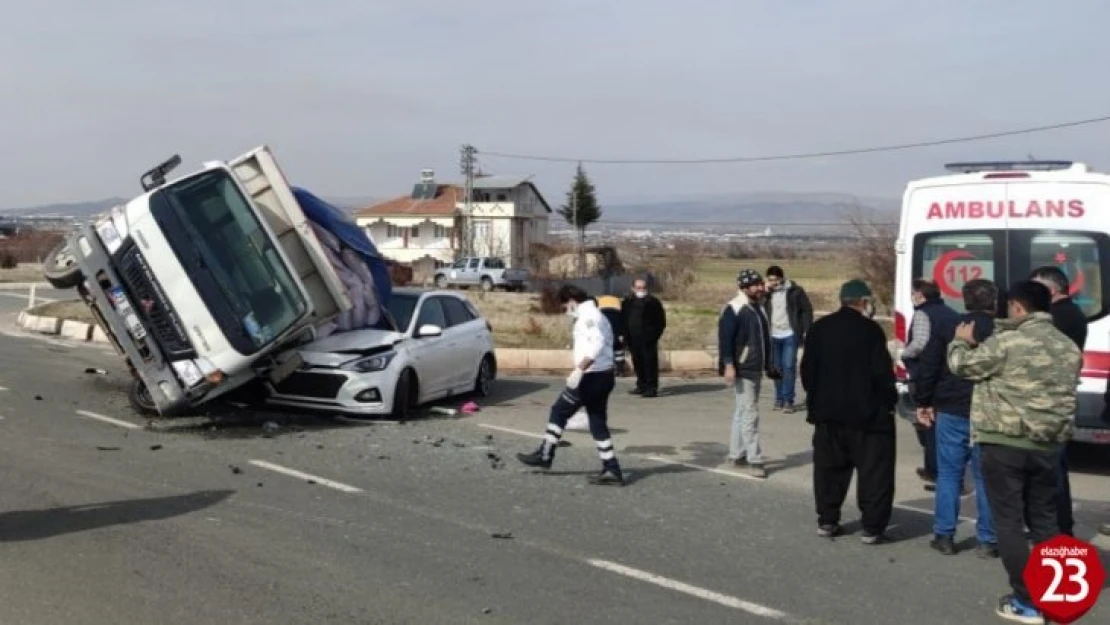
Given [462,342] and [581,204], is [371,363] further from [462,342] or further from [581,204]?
[581,204]

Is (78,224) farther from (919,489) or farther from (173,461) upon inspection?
(919,489)

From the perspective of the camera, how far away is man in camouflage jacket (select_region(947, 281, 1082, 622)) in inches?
238

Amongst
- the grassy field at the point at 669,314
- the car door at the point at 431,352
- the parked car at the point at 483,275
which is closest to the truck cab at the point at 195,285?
the car door at the point at 431,352

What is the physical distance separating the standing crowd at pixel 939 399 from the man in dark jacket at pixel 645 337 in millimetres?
4813

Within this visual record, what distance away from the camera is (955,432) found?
763 centimetres

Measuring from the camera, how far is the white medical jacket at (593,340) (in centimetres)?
944

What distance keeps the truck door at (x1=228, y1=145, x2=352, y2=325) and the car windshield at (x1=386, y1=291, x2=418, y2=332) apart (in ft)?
5.65

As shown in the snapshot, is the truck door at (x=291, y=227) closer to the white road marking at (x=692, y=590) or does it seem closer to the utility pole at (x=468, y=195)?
the white road marking at (x=692, y=590)

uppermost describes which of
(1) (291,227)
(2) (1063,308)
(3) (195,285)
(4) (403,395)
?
(1) (291,227)

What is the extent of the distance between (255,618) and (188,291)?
613 cm

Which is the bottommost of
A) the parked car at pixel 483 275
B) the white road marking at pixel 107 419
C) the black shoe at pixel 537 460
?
the parked car at pixel 483 275

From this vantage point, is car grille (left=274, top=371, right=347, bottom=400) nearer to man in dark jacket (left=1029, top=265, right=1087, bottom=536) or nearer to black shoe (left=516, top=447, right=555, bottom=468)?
black shoe (left=516, top=447, right=555, bottom=468)

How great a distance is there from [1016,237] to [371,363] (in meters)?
6.71

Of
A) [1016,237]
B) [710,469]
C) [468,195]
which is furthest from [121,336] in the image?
[468,195]
